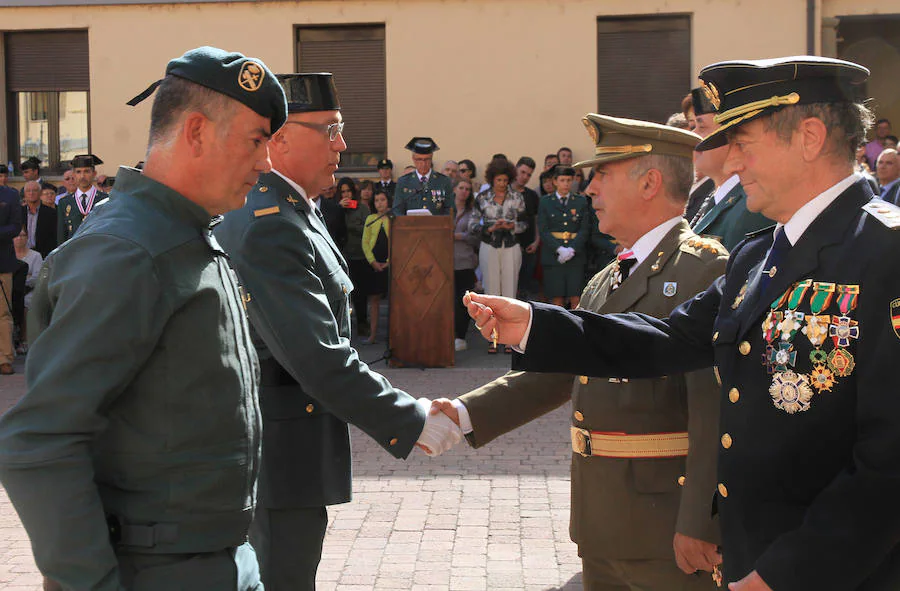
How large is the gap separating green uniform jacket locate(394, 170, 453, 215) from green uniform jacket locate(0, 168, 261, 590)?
10601mm

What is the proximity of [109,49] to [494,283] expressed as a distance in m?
A: 8.13

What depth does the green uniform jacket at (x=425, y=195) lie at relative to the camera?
517 inches

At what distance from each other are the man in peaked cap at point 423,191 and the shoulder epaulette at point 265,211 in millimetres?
9252

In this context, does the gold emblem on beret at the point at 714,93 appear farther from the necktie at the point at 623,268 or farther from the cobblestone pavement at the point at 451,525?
the cobblestone pavement at the point at 451,525

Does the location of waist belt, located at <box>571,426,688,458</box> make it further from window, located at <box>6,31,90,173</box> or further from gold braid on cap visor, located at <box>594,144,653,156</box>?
window, located at <box>6,31,90,173</box>

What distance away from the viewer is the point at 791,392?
2357 millimetres

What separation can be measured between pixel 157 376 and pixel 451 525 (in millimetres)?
3952

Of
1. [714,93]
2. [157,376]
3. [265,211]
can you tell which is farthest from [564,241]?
[157,376]

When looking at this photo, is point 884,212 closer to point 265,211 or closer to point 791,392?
point 791,392

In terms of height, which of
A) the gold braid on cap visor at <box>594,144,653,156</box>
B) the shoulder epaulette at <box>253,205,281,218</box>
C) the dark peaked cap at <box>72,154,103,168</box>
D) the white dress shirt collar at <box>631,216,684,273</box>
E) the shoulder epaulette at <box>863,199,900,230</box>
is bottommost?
the white dress shirt collar at <box>631,216,684,273</box>

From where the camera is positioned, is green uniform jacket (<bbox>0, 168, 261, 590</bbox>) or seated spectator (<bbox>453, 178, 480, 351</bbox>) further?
seated spectator (<bbox>453, 178, 480, 351</bbox>)

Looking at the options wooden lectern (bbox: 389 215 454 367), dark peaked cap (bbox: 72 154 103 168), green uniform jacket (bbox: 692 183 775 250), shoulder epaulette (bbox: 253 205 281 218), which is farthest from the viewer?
dark peaked cap (bbox: 72 154 103 168)

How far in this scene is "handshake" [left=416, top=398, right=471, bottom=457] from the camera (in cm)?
365

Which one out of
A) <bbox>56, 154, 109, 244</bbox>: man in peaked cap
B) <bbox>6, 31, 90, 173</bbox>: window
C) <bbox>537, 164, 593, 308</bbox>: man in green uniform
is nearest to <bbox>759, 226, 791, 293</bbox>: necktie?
<bbox>537, 164, 593, 308</bbox>: man in green uniform
